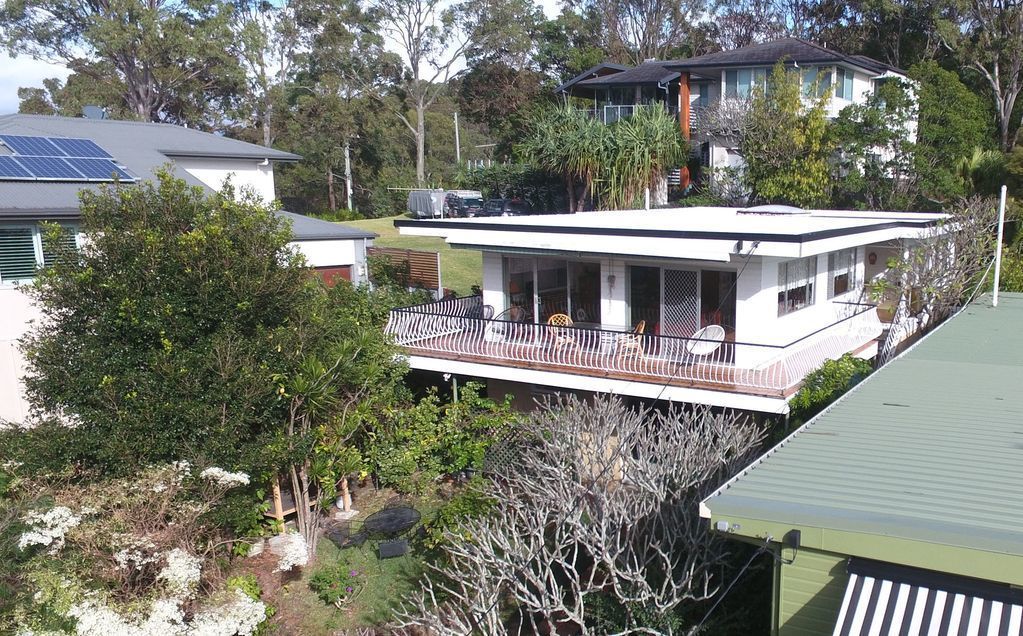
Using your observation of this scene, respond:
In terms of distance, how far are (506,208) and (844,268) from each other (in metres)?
20.9

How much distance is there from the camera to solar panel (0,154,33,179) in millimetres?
16881

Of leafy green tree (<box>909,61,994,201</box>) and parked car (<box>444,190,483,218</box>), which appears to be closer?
leafy green tree (<box>909,61,994,201</box>)

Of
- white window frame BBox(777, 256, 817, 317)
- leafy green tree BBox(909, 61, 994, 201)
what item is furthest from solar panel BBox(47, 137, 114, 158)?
leafy green tree BBox(909, 61, 994, 201)

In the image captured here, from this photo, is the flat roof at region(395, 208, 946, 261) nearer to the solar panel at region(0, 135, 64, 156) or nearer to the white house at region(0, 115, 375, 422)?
the white house at region(0, 115, 375, 422)

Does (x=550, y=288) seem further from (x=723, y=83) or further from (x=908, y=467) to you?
(x=723, y=83)

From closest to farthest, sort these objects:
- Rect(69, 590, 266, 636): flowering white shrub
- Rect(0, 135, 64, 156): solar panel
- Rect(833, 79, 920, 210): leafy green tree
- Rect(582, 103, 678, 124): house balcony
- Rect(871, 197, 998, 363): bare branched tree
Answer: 1. Rect(69, 590, 266, 636): flowering white shrub
2. Rect(871, 197, 998, 363): bare branched tree
3. Rect(0, 135, 64, 156): solar panel
4. Rect(833, 79, 920, 210): leafy green tree
5. Rect(582, 103, 678, 124): house balcony

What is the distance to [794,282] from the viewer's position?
50.3 feet

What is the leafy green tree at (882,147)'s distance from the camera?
26.5 m

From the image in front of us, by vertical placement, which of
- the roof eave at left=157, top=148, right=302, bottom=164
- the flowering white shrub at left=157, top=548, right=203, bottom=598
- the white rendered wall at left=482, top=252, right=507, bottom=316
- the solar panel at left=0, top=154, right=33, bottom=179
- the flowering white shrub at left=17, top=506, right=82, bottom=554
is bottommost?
the flowering white shrub at left=157, top=548, right=203, bottom=598

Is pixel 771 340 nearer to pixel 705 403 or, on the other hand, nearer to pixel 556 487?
pixel 705 403

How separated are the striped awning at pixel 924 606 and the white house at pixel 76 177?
1006 cm

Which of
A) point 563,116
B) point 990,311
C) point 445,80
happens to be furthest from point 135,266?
point 445,80

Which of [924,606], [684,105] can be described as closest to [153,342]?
[924,606]

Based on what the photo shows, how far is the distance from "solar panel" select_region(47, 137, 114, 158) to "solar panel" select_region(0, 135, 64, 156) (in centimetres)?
20
